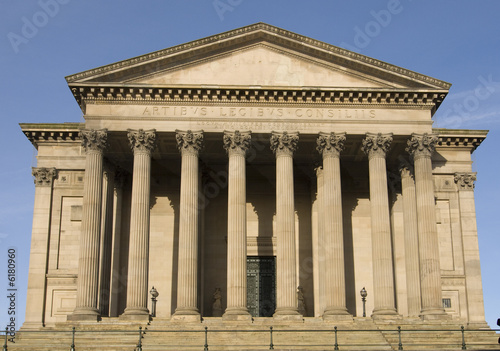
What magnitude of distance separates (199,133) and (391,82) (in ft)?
41.6

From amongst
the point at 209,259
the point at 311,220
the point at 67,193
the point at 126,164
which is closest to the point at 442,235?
the point at 311,220

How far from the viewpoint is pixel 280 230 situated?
42469 mm

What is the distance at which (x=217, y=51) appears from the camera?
45.4 m

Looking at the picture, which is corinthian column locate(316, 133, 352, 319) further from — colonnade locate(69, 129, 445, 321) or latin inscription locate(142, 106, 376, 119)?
latin inscription locate(142, 106, 376, 119)

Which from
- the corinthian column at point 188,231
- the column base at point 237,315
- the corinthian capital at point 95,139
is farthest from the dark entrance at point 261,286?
the corinthian capital at point 95,139

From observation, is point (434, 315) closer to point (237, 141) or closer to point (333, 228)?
point (333, 228)

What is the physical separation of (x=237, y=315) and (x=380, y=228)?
10.1m

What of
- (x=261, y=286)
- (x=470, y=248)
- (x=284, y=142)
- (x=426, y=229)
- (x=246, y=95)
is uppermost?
(x=246, y=95)

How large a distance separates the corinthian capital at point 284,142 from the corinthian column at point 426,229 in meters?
7.35

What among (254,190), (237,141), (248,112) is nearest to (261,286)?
(254,190)

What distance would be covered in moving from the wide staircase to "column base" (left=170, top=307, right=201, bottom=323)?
1.80ft

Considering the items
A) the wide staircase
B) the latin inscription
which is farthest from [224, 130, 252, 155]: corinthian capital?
Answer: the wide staircase

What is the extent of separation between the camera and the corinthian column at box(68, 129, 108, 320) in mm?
40625

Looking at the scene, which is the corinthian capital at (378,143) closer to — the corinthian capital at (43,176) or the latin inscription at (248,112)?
the latin inscription at (248,112)
